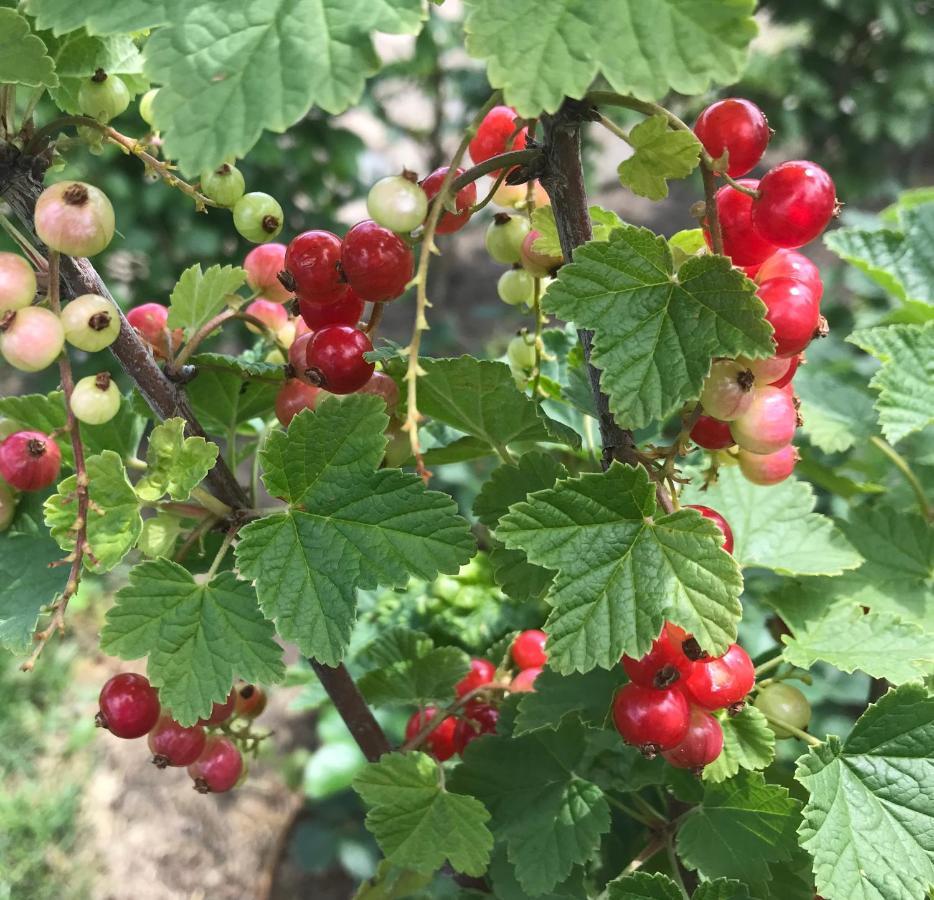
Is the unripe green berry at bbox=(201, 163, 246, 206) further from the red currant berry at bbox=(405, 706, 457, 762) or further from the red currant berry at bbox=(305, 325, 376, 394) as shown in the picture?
the red currant berry at bbox=(405, 706, 457, 762)

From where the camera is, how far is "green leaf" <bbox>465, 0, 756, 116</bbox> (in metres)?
0.38

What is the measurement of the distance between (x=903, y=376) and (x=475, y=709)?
47 cm

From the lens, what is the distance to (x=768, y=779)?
68 cm

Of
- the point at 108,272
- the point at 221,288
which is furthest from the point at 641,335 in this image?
the point at 108,272

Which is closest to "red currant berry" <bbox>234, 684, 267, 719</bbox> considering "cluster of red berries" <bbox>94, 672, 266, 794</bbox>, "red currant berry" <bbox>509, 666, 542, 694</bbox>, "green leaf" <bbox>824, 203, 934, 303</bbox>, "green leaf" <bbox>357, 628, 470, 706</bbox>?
"cluster of red berries" <bbox>94, 672, 266, 794</bbox>

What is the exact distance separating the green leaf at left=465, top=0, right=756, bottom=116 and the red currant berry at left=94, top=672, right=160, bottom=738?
44 cm

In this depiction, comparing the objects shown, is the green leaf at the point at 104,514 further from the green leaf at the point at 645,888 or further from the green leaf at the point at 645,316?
the green leaf at the point at 645,888

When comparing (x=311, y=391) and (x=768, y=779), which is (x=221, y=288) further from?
(x=768, y=779)

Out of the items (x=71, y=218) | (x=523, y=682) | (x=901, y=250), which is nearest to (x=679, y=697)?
(x=523, y=682)

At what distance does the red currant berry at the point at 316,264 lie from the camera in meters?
0.53

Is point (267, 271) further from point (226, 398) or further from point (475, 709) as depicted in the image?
point (475, 709)

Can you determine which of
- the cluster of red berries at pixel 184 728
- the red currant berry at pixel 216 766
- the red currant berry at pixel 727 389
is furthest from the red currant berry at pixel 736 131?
the red currant berry at pixel 216 766

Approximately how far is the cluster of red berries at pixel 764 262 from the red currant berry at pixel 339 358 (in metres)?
0.20

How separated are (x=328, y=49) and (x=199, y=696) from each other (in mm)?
366
